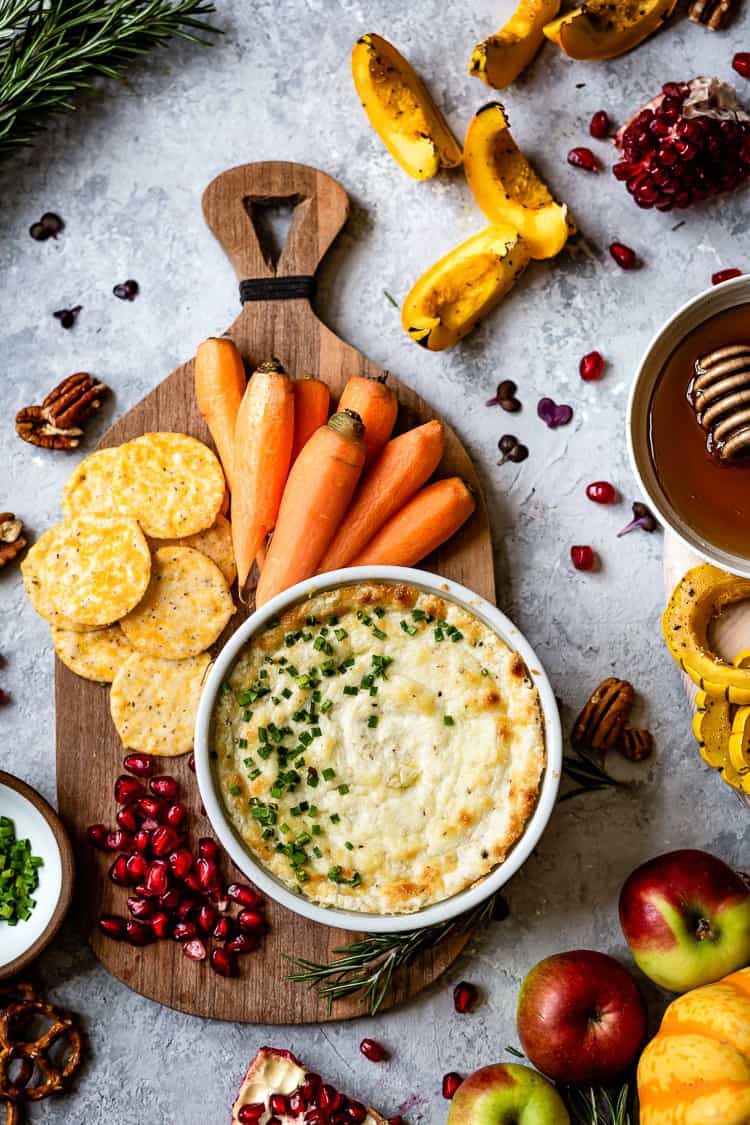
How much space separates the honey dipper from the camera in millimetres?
2678

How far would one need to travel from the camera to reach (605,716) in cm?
300

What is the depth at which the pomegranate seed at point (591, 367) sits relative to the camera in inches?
122

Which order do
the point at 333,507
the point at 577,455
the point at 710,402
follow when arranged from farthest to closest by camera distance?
the point at 577,455 → the point at 333,507 → the point at 710,402

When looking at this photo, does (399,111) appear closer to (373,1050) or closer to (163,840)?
(163,840)

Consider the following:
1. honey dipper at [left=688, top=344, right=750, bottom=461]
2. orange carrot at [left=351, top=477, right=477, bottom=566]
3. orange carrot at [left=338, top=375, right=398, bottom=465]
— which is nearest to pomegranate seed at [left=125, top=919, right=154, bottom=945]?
orange carrot at [left=351, top=477, right=477, bottom=566]

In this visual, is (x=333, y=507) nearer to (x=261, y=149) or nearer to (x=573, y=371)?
(x=573, y=371)

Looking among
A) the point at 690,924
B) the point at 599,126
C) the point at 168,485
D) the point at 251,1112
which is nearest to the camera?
the point at 690,924

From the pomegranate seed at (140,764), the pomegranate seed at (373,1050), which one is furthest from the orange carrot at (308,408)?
the pomegranate seed at (373,1050)

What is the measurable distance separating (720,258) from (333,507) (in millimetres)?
1304

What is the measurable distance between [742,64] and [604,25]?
41 cm

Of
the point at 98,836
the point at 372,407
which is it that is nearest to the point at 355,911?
the point at 98,836

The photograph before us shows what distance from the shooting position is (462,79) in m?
3.19

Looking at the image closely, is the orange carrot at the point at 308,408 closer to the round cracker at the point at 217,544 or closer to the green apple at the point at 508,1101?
the round cracker at the point at 217,544

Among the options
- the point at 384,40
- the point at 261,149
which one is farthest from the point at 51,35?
the point at 384,40
